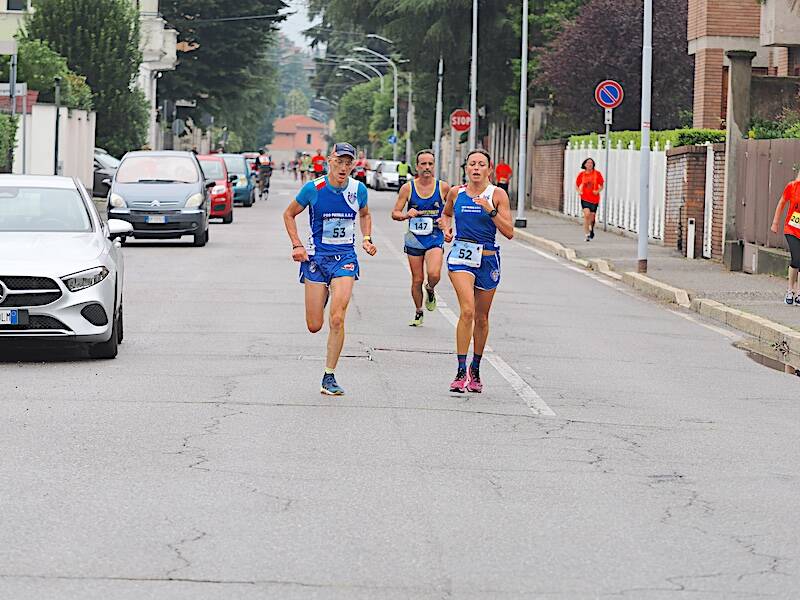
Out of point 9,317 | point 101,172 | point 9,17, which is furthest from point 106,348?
point 9,17

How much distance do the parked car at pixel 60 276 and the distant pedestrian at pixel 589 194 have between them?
20925 millimetres

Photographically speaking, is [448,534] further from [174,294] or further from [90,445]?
[174,294]

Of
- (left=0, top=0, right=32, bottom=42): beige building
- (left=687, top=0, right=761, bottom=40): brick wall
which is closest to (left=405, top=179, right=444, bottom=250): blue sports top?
(left=687, top=0, right=761, bottom=40): brick wall

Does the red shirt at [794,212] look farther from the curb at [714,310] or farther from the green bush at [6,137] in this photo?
the green bush at [6,137]

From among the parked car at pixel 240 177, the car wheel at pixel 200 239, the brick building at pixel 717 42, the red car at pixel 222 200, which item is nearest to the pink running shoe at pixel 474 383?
the car wheel at pixel 200 239

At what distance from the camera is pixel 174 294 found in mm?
19828

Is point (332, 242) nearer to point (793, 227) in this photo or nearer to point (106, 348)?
point (106, 348)

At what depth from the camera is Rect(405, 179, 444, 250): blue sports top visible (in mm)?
16391

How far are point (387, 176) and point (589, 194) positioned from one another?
140 feet

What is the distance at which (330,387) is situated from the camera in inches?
459

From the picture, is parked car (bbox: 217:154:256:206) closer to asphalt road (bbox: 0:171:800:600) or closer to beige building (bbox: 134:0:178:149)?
beige building (bbox: 134:0:178:149)

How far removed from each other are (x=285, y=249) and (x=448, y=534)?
22305 mm

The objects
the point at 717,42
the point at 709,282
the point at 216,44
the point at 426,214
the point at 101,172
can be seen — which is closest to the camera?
the point at 426,214

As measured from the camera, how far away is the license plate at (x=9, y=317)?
12.9 m
